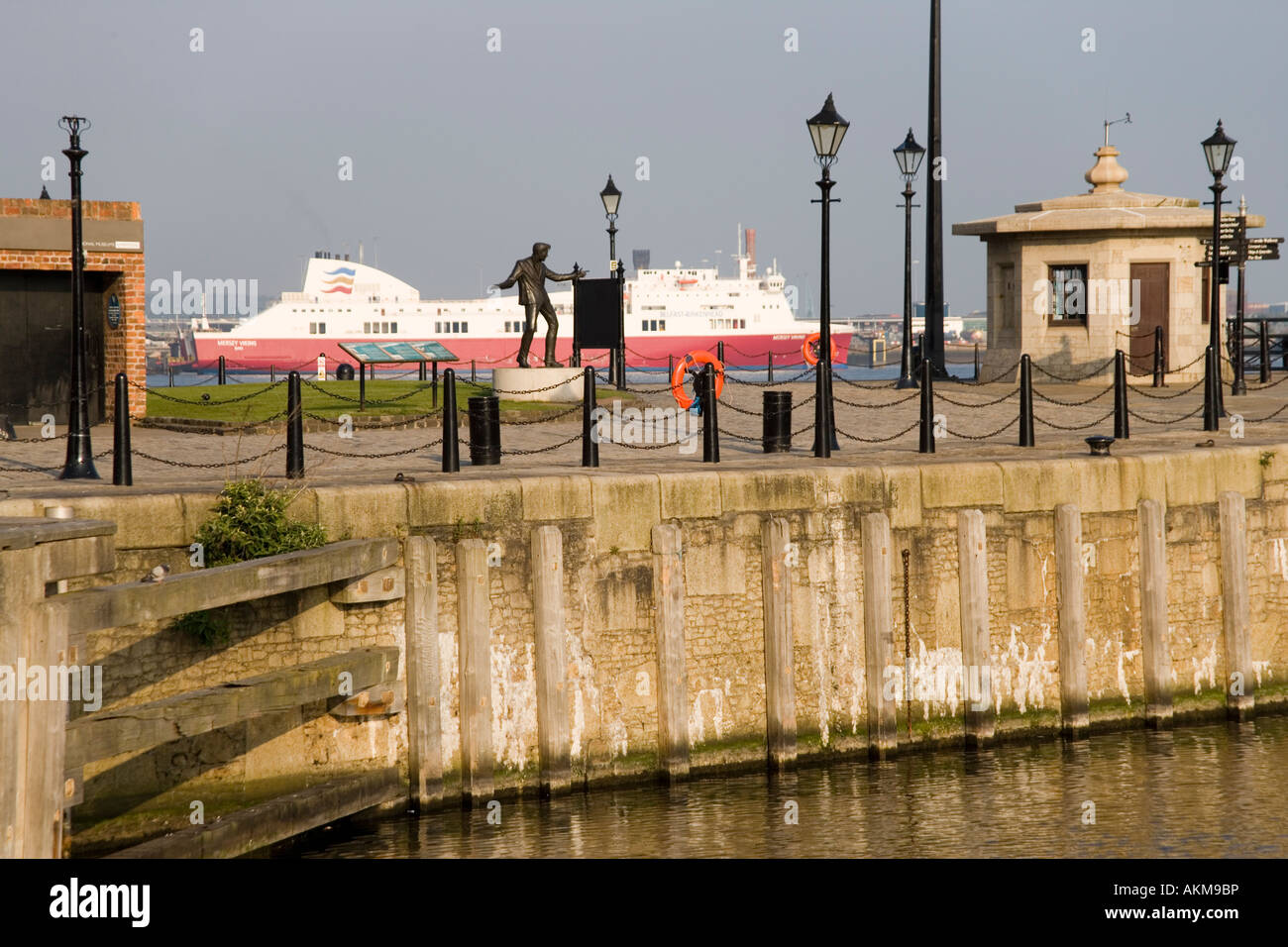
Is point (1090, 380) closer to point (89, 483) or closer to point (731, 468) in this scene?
point (731, 468)

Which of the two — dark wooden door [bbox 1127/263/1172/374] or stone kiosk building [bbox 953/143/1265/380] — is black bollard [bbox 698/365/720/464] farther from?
dark wooden door [bbox 1127/263/1172/374]

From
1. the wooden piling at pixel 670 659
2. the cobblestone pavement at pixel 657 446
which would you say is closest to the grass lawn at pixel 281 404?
the cobblestone pavement at pixel 657 446

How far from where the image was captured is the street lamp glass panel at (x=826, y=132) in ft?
55.0

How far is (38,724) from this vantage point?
8.42 m

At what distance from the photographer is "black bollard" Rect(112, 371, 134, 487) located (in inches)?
500

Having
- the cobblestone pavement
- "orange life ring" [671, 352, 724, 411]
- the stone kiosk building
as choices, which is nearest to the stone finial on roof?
the stone kiosk building

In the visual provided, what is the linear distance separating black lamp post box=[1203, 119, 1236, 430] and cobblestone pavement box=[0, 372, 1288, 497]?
364 mm

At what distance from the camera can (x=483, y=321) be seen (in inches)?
3691

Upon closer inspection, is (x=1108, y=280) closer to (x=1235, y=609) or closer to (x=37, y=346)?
(x=1235, y=609)

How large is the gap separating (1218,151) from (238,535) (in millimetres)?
14818

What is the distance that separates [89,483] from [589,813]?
202 inches

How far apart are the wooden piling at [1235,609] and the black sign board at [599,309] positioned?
12.5 metres
